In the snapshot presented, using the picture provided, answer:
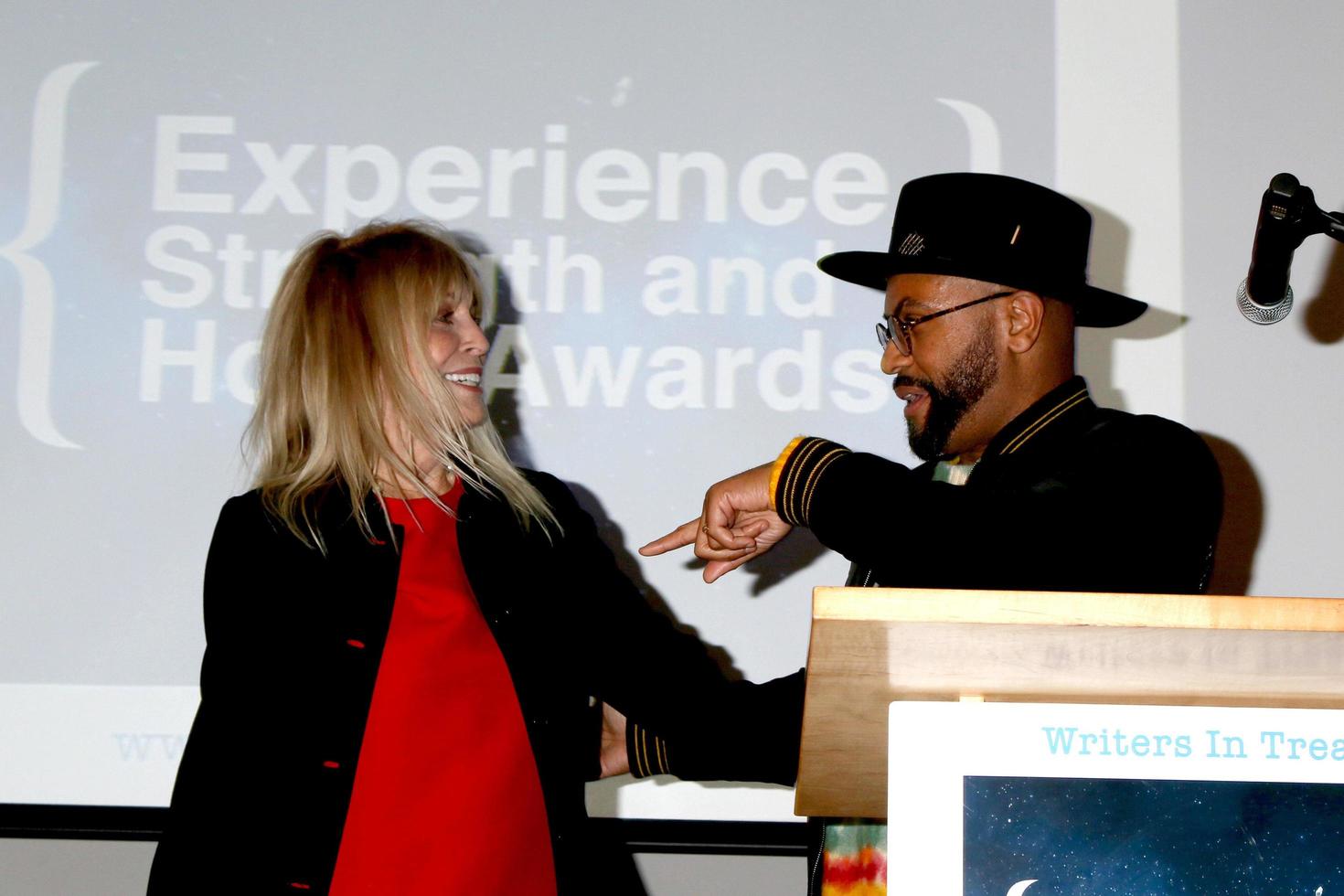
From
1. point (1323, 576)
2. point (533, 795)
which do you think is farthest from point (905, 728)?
point (1323, 576)

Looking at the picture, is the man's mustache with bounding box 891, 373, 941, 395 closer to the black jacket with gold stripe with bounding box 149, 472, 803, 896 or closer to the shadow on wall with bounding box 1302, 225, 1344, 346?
the black jacket with gold stripe with bounding box 149, 472, 803, 896

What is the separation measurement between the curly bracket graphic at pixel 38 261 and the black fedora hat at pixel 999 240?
1620 millimetres

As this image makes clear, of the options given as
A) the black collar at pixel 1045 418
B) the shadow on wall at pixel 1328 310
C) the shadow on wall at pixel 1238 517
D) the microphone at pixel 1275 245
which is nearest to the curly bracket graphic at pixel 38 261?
the black collar at pixel 1045 418

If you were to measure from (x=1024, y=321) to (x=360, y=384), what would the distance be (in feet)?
3.27

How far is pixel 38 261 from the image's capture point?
104 inches

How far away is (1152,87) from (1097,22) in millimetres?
178

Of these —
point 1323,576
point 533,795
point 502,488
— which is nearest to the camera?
point 533,795

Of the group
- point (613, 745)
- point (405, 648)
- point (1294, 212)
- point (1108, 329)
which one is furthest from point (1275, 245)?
point (1108, 329)

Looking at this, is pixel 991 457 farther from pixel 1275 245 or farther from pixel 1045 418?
pixel 1275 245

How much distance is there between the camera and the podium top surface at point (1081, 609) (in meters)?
0.79

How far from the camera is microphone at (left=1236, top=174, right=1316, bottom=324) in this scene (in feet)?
4.07

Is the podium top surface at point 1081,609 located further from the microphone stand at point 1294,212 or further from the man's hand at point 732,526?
the man's hand at point 732,526

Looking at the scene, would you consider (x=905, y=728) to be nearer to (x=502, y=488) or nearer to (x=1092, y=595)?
(x=1092, y=595)

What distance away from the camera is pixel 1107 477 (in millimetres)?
1612
